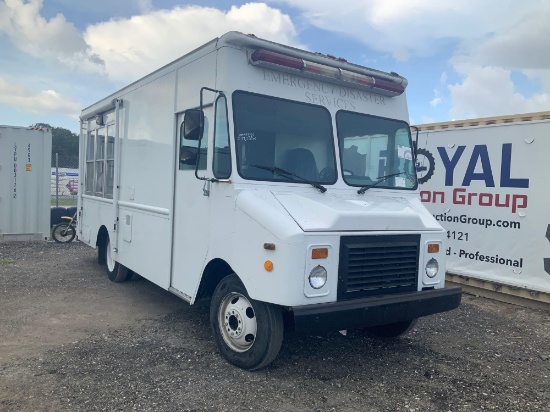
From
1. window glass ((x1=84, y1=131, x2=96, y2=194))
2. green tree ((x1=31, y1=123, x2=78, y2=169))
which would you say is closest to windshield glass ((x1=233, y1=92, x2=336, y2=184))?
window glass ((x1=84, y1=131, x2=96, y2=194))

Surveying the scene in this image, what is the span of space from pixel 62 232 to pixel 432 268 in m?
10.0

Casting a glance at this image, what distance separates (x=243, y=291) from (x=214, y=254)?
532mm

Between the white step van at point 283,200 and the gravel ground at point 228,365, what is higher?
the white step van at point 283,200

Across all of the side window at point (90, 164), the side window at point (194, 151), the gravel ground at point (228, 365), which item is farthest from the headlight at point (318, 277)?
the side window at point (90, 164)

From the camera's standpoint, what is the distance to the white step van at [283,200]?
3867 mm

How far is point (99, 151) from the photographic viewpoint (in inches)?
316

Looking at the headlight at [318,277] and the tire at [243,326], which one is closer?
the headlight at [318,277]

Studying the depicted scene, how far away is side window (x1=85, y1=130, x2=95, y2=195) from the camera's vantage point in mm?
8406

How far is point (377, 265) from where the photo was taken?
4.14 meters

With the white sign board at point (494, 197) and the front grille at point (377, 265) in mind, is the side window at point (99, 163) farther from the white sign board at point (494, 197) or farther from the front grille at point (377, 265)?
the white sign board at point (494, 197)

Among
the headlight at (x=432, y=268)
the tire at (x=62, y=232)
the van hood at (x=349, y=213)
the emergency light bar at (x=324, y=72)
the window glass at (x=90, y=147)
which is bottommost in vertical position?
the tire at (x=62, y=232)

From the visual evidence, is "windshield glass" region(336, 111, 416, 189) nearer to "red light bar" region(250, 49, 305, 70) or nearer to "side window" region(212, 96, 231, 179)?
"red light bar" region(250, 49, 305, 70)

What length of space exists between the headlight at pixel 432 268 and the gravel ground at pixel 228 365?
0.93 m

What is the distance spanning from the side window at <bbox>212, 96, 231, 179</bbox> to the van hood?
1.72 ft
